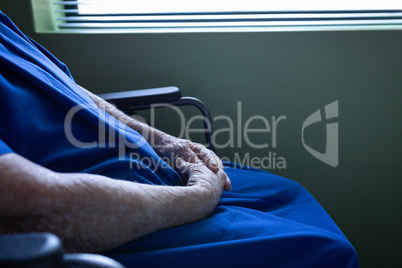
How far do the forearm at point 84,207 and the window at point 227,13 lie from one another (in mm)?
1083

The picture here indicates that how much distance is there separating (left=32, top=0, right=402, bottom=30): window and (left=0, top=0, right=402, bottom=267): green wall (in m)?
0.11

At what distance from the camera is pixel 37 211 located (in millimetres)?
601

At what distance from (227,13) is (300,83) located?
48 centimetres

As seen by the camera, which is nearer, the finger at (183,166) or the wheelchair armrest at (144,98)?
the finger at (183,166)

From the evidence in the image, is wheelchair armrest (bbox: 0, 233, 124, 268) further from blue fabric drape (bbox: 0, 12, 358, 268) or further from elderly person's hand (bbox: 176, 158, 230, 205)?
elderly person's hand (bbox: 176, 158, 230, 205)

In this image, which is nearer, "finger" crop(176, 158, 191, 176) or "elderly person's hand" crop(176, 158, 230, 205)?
"elderly person's hand" crop(176, 158, 230, 205)

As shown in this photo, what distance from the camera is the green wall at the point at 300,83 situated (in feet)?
5.19

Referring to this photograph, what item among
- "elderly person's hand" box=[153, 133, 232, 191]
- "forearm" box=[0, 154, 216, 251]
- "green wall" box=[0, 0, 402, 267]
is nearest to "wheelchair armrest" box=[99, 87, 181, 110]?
"elderly person's hand" box=[153, 133, 232, 191]

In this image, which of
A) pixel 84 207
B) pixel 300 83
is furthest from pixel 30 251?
pixel 300 83

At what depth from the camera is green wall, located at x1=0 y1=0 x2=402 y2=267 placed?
1.58m

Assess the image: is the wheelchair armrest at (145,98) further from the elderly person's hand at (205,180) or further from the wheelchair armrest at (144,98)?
the elderly person's hand at (205,180)

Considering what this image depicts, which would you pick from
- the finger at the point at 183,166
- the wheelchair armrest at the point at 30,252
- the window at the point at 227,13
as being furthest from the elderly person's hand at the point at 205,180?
the window at the point at 227,13

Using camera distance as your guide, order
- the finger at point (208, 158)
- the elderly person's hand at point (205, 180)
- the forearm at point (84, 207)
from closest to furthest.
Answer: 1. the forearm at point (84, 207)
2. the elderly person's hand at point (205, 180)
3. the finger at point (208, 158)

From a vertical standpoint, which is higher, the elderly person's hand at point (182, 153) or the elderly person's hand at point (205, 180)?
the elderly person's hand at point (182, 153)
